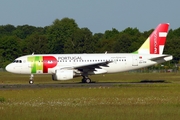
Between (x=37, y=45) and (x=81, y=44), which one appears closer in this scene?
(x=37, y=45)

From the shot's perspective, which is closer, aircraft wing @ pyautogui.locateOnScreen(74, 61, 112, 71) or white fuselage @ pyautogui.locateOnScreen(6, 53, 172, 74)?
aircraft wing @ pyautogui.locateOnScreen(74, 61, 112, 71)

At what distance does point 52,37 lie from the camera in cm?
14800

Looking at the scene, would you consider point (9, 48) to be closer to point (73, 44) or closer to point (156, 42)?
point (73, 44)

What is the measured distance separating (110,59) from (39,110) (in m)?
27.8

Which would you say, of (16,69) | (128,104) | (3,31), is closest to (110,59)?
(16,69)

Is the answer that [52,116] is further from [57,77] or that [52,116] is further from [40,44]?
[40,44]

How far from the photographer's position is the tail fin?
51.2 m

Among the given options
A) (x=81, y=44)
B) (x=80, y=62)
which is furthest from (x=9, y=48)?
(x=80, y=62)

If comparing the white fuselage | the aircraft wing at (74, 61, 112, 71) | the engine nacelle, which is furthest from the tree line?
the engine nacelle

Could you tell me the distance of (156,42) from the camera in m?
51.2

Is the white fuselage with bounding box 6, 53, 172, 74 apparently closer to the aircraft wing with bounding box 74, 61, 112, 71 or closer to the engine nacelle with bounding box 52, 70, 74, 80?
the aircraft wing with bounding box 74, 61, 112, 71

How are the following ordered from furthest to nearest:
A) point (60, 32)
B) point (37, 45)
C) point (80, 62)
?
point (60, 32), point (37, 45), point (80, 62)

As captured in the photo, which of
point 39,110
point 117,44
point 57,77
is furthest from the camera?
point 117,44

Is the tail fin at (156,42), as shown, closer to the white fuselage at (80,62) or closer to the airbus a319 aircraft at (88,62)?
the airbus a319 aircraft at (88,62)
